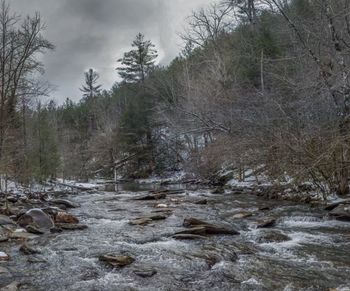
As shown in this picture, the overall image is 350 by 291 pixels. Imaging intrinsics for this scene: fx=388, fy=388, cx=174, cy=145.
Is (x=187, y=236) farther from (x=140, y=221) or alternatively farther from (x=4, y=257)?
(x=4, y=257)

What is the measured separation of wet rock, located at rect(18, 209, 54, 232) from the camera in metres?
10.8

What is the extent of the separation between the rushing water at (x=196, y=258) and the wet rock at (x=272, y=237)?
0.21 feet

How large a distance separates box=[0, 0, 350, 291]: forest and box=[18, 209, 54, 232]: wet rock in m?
0.05

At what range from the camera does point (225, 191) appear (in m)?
20.5

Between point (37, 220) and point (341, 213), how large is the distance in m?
8.59

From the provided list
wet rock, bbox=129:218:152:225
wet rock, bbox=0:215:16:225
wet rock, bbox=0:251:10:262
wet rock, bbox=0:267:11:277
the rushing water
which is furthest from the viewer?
wet rock, bbox=129:218:152:225

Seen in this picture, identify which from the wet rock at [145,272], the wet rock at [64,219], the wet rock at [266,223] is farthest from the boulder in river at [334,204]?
the wet rock at [64,219]

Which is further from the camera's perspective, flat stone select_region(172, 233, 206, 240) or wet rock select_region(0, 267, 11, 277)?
flat stone select_region(172, 233, 206, 240)

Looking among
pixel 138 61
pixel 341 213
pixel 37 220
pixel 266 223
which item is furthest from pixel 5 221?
pixel 138 61

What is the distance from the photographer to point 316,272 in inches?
250

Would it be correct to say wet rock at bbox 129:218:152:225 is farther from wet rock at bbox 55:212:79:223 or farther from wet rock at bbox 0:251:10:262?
wet rock at bbox 0:251:10:262

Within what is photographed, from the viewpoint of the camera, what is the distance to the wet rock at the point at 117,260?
22.9ft

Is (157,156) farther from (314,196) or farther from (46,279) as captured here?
(46,279)

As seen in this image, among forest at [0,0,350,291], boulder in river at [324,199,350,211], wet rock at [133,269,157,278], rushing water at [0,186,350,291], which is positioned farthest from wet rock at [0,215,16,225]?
boulder in river at [324,199,350,211]
